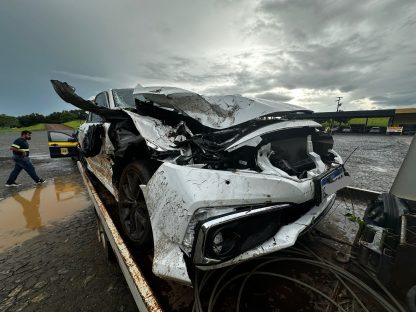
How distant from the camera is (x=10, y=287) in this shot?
6.65 feet

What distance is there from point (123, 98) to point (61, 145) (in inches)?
205

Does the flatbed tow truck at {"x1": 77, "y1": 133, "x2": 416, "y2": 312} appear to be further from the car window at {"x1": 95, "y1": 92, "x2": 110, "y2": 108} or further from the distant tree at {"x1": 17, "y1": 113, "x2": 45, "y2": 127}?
the distant tree at {"x1": 17, "y1": 113, "x2": 45, "y2": 127}

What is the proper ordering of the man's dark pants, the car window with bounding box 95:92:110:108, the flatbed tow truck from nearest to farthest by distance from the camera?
the flatbed tow truck → the car window with bounding box 95:92:110:108 → the man's dark pants

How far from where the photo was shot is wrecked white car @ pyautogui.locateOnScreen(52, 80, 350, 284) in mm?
1189

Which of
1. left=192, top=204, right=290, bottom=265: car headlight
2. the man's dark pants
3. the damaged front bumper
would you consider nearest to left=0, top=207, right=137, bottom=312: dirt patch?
the damaged front bumper

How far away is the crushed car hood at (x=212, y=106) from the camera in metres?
1.87

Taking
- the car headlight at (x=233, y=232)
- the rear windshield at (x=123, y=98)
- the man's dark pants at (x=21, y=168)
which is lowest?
the man's dark pants at (x=21, y=168)

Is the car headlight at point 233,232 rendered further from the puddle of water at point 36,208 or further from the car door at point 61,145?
the car door at point 61,145

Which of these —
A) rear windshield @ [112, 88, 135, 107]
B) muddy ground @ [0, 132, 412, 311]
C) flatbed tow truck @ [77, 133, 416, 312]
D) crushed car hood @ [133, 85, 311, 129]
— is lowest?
muddy ground @ [0, 132, 412, 311]

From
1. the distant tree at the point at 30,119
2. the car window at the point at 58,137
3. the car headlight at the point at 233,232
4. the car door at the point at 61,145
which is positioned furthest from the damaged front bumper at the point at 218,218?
the distant tree at the point at 30,119

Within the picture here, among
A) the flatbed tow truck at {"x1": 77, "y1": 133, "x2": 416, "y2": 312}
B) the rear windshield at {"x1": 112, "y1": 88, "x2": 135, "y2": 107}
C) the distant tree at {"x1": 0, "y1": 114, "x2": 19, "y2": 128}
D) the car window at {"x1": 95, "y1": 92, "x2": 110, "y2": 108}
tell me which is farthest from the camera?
the distant tree at {"x1": 0, "y1": 114, "x2": 19, "y2": 128}

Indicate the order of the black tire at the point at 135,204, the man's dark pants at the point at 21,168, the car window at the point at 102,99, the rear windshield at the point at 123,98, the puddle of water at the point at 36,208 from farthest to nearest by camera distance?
the man's dark pants at the point at 21,168 < the car window at the point at 102,99 < the rear windshield at the point at 123,98 < the puddle of water at the point at 36,208 < the black tire at the point at 135,204

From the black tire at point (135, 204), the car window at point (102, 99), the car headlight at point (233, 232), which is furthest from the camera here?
the car window at point (102, 99)

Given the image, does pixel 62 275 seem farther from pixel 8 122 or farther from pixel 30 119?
pixel 8 122
